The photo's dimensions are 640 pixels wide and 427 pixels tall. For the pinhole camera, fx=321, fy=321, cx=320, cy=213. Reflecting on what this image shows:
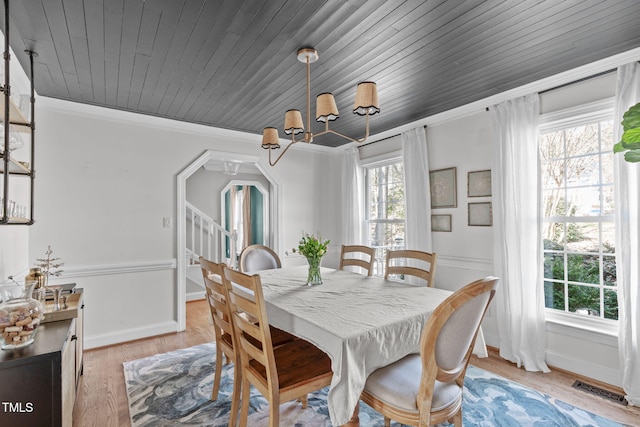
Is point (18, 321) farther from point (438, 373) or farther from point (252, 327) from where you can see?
point (438, 373)

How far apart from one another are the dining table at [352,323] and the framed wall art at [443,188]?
1.57 metres

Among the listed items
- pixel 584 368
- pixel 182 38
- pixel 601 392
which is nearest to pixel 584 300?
pixel 584 368

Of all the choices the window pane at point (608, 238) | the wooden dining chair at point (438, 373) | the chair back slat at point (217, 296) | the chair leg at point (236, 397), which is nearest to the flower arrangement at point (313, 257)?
the chair back slat at point (217, 296)

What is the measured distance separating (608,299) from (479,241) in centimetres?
104

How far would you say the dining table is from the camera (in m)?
1.38

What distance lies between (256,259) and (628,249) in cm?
309

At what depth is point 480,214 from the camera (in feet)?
10.6

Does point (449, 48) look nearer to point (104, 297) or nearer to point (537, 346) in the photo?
point (537, 346)

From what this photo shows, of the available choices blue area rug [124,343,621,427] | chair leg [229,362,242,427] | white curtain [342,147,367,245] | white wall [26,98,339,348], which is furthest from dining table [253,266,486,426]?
white curtain [342,147,367,245]

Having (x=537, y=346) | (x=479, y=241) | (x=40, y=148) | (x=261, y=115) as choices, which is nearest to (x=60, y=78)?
(x=40, y=148)

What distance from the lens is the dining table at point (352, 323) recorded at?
138cm

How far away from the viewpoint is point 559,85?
2650mm

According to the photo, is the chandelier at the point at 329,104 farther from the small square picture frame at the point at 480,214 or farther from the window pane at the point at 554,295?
the window pane at the point at 554,295

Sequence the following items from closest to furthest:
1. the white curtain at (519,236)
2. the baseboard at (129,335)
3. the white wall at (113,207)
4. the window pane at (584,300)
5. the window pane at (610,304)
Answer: the window pane at (610,304) → the window pane at (584,300) → the white curtain at (519,236) → the white wall at (113,207) → the baseboard at (129,335)
